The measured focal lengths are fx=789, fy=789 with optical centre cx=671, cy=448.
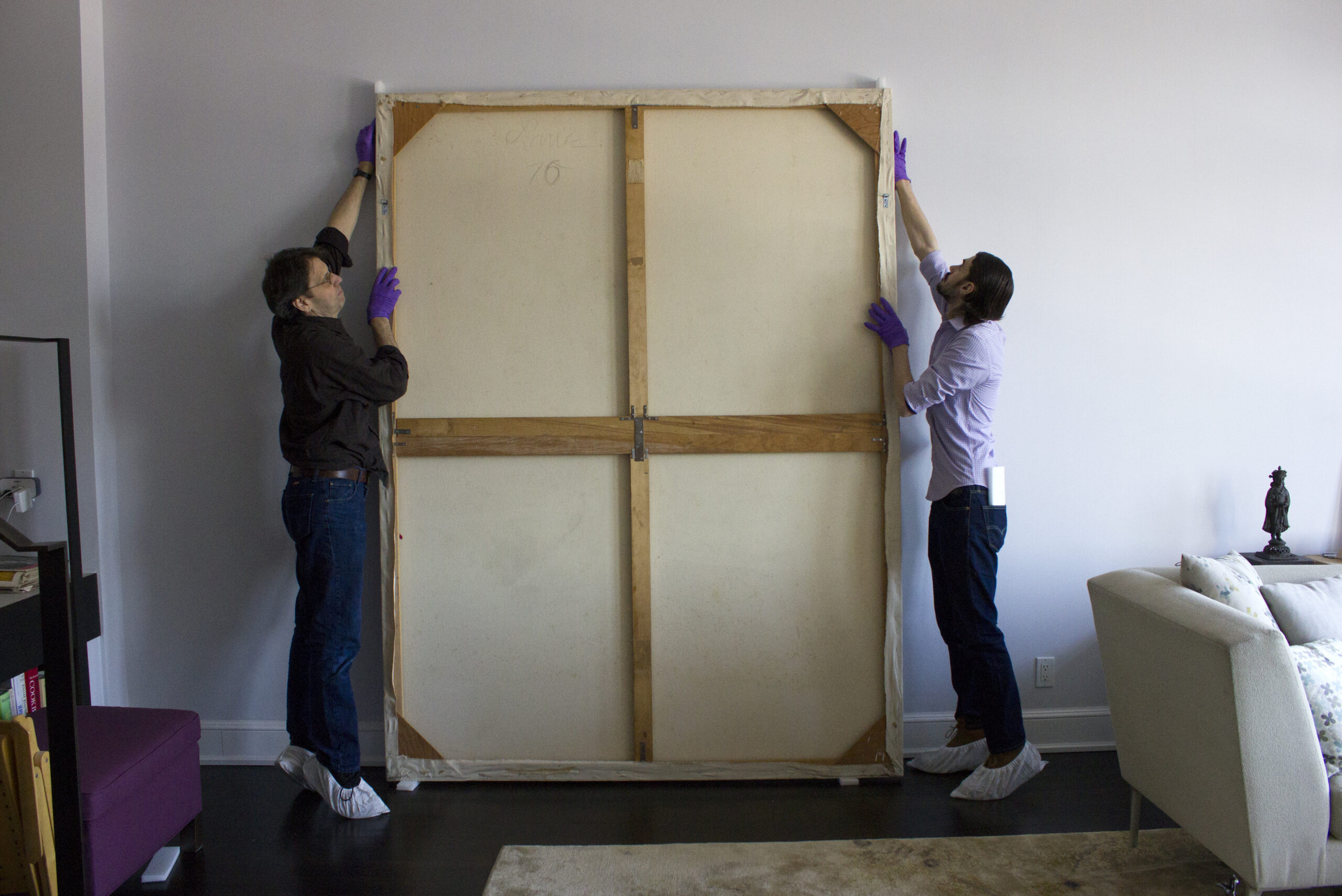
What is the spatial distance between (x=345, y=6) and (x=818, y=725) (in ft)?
9.35

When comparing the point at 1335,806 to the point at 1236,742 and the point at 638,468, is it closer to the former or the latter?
the point at 1236,742

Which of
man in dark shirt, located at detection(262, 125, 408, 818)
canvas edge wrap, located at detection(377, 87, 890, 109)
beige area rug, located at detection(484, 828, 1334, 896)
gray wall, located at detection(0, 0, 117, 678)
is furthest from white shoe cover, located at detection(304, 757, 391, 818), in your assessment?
canvas edge wrap, located at detection(377, 87, 890, 109)

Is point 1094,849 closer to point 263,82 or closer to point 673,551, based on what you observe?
point 673,551

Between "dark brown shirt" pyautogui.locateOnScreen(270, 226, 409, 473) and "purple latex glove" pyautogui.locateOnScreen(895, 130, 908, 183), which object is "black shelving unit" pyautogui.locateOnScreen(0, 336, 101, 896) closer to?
"dark brown shirt" pyautogui.locateOnScreen(270, 226, 409, 473)

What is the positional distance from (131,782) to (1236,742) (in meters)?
2.55

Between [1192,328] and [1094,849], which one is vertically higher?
[1192,328]

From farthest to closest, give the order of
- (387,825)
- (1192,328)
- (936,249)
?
(1192,328) → (936,249) → (387,825)

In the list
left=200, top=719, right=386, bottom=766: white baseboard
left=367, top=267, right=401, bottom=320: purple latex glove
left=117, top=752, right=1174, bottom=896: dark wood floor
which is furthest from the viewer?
left=200, top=719, right=386, bottom=766: white baseboard

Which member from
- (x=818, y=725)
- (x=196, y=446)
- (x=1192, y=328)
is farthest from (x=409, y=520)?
(x=1192, y=328)

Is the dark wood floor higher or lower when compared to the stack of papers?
lower

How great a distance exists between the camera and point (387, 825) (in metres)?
2.34

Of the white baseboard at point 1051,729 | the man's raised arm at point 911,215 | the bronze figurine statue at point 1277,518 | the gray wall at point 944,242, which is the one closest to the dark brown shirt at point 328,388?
the gray wall at point 944,242

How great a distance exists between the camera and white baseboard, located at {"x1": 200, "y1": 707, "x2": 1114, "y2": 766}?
2.72 m

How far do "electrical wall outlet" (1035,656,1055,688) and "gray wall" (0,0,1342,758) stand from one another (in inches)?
1.3
